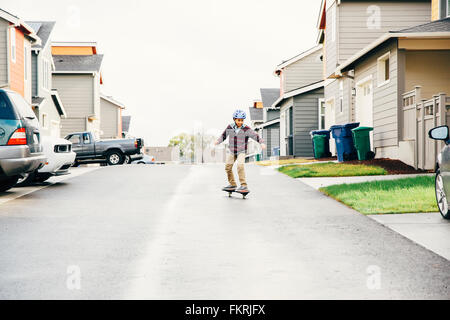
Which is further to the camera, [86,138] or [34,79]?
[34,79]

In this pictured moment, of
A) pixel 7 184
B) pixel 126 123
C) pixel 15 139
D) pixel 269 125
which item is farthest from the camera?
pixel 126 123

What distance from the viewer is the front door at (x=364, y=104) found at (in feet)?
67.6

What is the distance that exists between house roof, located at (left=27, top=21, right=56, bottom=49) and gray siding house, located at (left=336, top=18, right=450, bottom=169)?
20.4 metres

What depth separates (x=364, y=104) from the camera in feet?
71.1

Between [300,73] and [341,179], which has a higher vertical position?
[300,73]

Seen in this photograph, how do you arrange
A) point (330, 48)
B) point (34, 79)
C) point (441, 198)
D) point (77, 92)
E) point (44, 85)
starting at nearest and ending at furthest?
point (441, 198) < point (330, 48) < point (34, 79) < point (44, 85) < point (77, 92)

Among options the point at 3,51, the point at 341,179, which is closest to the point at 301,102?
the point at 3,51

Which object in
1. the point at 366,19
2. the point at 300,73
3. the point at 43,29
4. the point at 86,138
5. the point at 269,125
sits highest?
the point at 43,29

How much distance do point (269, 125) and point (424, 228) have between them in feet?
130

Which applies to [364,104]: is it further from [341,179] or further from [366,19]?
[341,179]

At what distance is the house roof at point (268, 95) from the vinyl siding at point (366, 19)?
28.2m

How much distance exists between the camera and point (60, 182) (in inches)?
578

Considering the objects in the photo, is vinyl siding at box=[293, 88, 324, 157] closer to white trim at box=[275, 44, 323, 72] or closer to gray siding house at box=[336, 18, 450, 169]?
white trim at box=[275, 44, 323, 72]
